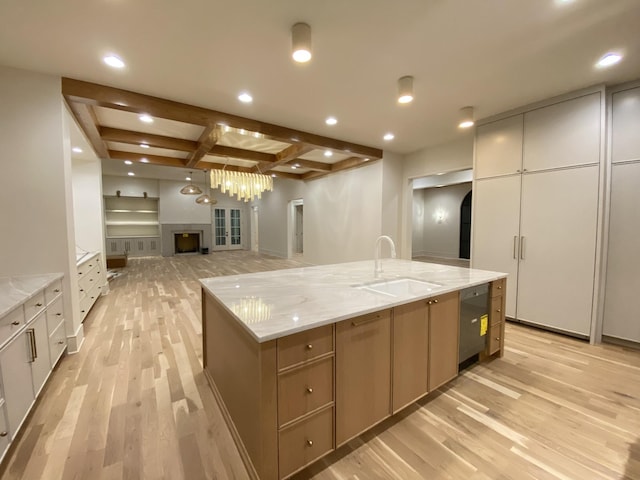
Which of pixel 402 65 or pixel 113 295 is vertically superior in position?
pixel 402 65

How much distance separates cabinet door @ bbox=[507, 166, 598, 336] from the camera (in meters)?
2.93

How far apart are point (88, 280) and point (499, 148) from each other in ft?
19.5

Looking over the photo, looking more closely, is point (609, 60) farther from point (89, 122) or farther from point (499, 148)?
point (89, 122)

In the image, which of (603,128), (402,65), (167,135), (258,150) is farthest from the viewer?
(258,150)

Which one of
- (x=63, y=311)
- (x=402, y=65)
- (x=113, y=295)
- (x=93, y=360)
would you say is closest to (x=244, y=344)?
(x=93, y=360)

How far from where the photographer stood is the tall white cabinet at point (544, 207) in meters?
2.92

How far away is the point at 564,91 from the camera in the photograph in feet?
9.80

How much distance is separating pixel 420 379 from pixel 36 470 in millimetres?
2302

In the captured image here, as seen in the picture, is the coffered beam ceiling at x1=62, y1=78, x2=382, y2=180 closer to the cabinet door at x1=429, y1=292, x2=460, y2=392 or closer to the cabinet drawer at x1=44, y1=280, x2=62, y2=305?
the cabinet drawer at x1=44, y1=280, x2=62, y2=305

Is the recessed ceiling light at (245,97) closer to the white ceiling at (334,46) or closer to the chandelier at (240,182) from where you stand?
the white ceiling at (334,46)

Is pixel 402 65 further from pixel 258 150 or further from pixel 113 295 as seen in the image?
pixel 113 295

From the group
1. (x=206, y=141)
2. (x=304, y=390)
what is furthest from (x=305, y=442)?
(x=206, y=141)

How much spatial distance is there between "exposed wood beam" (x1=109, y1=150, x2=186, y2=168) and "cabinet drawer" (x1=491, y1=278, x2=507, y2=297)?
20.4 feet

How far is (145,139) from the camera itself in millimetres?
4414
